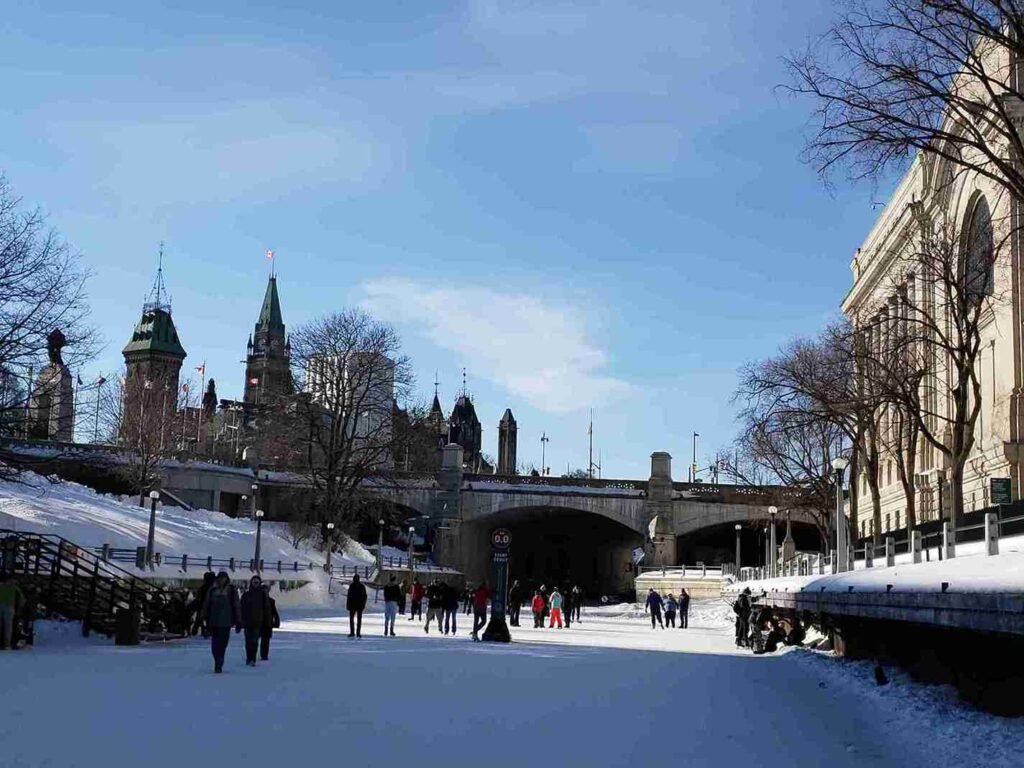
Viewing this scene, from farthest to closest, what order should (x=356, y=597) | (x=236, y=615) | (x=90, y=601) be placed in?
1. (x=356, y=597)
2. (x=90, y=601)
3. (x=236, y=615)

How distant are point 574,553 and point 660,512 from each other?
32.1 metres

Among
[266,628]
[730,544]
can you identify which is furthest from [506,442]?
[266,628]

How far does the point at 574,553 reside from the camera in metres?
120

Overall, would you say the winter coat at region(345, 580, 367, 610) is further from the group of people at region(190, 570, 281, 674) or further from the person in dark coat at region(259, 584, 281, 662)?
the person in dark coat at region(259, 584, 281, 662)

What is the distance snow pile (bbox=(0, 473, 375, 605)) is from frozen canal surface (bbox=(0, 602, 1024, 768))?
25605 millimetres

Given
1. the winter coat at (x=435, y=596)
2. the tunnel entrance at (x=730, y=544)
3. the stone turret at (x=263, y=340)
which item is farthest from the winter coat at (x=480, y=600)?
the stone turret at (x=263, y=340)

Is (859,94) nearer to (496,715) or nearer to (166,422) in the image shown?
(496,715)

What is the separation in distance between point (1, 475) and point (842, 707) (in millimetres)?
21964

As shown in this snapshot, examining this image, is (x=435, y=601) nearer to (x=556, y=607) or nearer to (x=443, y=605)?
(x=443, y=605)

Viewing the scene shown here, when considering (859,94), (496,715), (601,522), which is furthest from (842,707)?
(601,522)

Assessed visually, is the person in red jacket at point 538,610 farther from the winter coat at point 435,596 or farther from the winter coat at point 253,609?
the winter coat at point 253,609

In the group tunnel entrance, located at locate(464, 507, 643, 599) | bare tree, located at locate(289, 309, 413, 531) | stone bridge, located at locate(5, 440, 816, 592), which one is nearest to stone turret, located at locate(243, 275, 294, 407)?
tunnel entrance, located at locate(464, 507, 643, 599)

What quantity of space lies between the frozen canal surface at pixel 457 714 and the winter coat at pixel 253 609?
70 centimetres

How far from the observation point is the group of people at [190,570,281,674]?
656 inches
